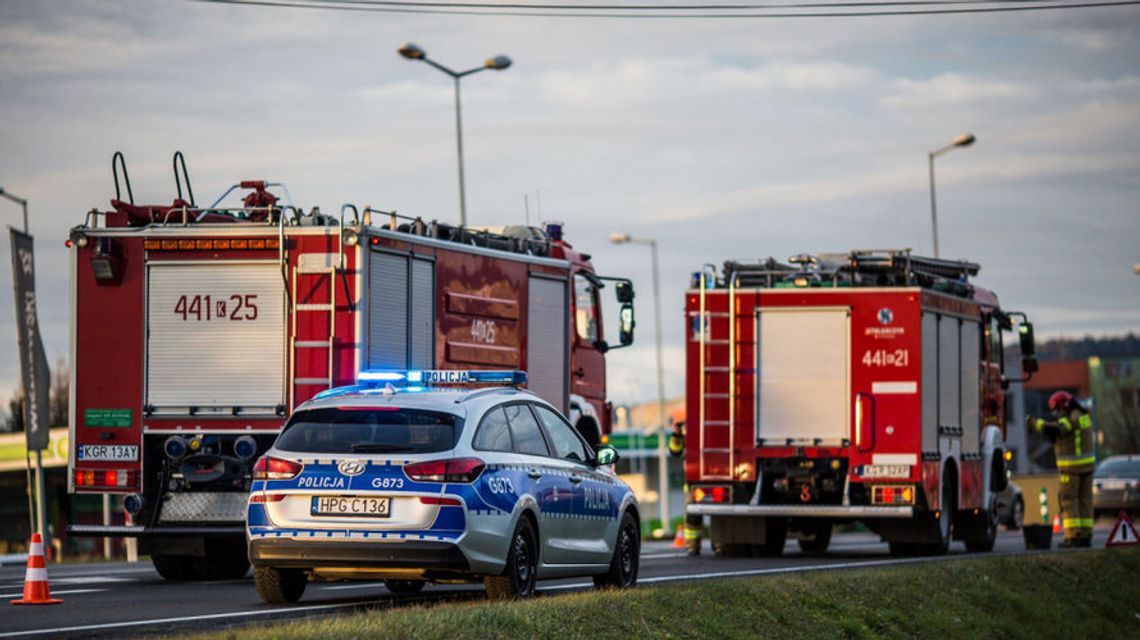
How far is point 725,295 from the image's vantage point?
23.6 meters

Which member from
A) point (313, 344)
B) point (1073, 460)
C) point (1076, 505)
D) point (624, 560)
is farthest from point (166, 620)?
point (1076, 505)

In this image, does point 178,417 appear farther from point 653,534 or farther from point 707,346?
point 653,534

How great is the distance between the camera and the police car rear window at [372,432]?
1323cm

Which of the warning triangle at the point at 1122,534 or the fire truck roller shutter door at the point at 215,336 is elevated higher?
the fire truck roller shutter door at the point at 215,336

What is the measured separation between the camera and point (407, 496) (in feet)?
42.6

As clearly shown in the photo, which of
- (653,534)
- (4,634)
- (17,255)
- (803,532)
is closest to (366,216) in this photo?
(4,634)

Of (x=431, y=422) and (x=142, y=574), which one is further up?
(x=431, y=422)

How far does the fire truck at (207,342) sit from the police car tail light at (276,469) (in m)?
4.29

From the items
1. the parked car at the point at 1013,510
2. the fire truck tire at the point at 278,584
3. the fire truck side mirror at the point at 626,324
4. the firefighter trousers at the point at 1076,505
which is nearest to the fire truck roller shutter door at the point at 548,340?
the fire truck side mirror at the point at 626,324

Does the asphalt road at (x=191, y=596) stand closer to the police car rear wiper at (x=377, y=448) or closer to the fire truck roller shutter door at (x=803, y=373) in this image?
the police car rear wiper at (x=377, y=448)

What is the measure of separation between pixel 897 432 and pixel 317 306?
25.5 ft

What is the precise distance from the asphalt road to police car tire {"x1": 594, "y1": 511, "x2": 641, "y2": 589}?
0.64 meters

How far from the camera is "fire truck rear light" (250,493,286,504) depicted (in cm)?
1325

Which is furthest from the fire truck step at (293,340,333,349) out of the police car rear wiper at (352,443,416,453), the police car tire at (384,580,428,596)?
the police car rear wiper at (352,443,416,453)
